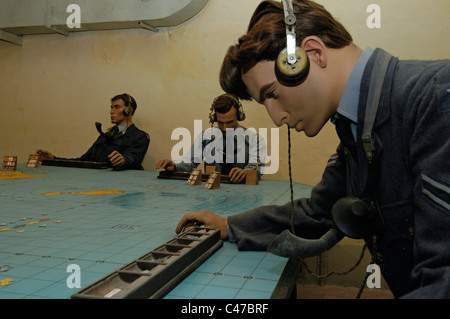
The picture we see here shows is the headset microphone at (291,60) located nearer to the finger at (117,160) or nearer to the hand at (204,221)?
the hand at (204,221)

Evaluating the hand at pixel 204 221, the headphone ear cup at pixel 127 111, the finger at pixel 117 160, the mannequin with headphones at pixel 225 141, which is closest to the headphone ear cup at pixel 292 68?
the hand at pixel 204 221

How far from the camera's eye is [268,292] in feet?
2.50

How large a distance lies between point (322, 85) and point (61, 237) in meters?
0.90

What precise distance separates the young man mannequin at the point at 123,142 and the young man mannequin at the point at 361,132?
2319mm

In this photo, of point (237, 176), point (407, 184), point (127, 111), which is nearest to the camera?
point (407, 184)

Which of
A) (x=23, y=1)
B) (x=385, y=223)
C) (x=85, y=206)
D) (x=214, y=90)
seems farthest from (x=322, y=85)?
(x=23, y=1)

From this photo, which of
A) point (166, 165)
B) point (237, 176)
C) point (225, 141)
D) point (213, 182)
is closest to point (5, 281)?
point (213, 182)

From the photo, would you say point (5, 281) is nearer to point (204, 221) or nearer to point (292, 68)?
point (204, 221)

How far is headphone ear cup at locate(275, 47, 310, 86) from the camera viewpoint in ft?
2.70

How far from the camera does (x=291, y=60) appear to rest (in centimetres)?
82

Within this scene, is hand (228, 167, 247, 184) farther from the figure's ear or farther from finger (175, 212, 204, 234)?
the figure's ear

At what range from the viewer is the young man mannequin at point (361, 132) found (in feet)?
1.90

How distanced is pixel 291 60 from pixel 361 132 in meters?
0.23
